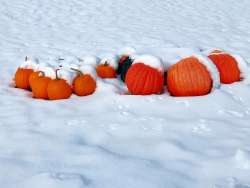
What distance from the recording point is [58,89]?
3.92 metres

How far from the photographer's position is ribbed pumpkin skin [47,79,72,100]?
3.92 metres

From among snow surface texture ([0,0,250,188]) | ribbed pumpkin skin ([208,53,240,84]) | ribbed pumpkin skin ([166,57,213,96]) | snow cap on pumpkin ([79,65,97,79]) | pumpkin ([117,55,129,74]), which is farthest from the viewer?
pumpkin ([117,55,129,74])

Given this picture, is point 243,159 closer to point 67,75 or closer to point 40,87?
point 67,75

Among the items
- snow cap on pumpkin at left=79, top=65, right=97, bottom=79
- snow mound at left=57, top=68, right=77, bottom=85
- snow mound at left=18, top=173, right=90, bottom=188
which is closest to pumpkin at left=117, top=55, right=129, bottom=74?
snow cap on pumpkin at left=79, top=65, right=97, bottom=79

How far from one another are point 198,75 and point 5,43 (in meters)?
3.65

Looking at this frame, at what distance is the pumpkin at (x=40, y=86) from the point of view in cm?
398

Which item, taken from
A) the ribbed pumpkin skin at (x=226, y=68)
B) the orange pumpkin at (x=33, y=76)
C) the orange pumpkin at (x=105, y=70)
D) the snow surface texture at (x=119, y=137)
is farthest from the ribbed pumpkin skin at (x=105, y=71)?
the ribbed pumpkin skin at (x=226, y=68)

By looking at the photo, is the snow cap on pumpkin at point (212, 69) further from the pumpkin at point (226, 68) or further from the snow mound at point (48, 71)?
the snow mound at point (48, 71)

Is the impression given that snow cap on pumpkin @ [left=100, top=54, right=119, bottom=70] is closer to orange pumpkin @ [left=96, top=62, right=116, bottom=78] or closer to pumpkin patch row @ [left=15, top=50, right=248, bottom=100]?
orange pumpkin @ [left=96, top=62, right=116, bottom=78]

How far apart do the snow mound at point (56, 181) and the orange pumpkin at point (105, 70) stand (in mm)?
1957

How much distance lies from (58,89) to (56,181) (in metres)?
1.62

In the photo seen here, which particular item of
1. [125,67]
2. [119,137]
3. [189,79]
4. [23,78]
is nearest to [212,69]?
[189,79]

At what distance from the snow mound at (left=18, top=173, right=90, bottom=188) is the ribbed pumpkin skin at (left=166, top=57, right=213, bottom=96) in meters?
1.73

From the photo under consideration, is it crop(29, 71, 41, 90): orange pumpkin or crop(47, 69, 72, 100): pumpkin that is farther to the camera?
crop(29, 71, 41, 90): orange pumpkin
